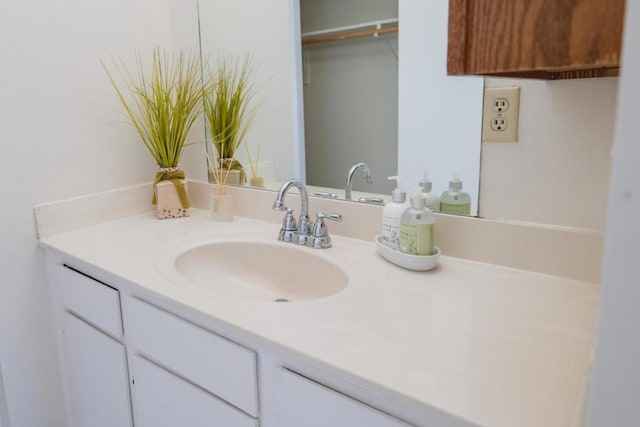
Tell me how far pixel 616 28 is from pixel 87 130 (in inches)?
53.8

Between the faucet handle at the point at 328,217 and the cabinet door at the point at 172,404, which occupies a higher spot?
the faucet handle at the point at 328,217

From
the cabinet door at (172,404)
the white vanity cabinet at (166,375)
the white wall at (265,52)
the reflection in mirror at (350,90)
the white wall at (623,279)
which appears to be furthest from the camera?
the white wall at (265,52)

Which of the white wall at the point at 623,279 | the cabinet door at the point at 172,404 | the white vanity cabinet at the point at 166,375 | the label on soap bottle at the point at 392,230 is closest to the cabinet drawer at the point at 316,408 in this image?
the white vanity cabinet at the point at 166,375

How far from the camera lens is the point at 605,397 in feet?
1.21

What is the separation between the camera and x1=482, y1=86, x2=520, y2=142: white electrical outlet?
0.98 meters

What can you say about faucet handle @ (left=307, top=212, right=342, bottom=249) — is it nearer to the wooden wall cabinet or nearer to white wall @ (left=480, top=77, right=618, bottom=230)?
white wall @ (left=480, top=77, right=618, bottom=230)

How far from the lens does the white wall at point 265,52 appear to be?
1.45 metres

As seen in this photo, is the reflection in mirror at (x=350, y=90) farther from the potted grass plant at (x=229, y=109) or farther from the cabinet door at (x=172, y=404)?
the cabinet door at (x=172, y=404)

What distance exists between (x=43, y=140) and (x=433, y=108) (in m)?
1.05

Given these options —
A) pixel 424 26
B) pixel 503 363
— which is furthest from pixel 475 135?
pixel 503 363

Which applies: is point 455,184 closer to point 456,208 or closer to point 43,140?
point 456,208

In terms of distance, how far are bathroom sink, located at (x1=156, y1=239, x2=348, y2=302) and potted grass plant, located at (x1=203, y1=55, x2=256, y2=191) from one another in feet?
0.96

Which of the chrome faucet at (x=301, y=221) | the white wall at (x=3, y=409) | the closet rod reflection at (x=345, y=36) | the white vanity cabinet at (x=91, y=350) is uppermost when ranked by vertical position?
the closet rod reflection at (x=345, y=36)

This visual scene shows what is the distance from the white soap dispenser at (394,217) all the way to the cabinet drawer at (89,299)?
2.14ft
